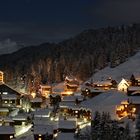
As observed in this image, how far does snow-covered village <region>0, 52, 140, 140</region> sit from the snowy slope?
13.5 metres

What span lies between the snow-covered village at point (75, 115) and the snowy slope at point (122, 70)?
1351 cm

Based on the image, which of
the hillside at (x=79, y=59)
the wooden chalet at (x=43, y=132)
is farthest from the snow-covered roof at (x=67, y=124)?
the hillside at (x=79, y=59)

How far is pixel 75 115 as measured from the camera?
250 ft

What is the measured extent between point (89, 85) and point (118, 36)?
71.5m

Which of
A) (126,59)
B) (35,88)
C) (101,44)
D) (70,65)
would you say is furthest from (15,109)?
(101,44)

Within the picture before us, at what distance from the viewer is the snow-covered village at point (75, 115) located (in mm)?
56653

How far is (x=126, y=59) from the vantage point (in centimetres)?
12812

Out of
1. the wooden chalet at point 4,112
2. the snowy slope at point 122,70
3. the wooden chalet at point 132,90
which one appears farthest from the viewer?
the snowy slope at point 122,70

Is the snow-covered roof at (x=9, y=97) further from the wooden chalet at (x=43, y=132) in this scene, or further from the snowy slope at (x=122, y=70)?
the snowy slope at (x=122, y=70)

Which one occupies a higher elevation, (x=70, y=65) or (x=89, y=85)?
(x=70, y=65)

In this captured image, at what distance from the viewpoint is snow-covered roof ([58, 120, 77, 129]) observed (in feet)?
217

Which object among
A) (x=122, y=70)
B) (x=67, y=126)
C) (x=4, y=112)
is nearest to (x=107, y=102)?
(x=67, y=126)

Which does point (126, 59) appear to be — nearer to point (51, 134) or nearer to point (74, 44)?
point (74, 44)

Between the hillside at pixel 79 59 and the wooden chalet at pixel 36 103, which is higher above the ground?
the hillside at pixel 79 59
